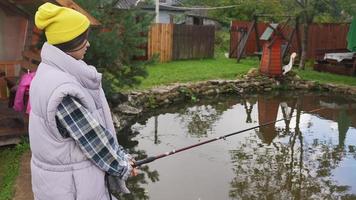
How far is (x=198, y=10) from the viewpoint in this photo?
26656 millimetres

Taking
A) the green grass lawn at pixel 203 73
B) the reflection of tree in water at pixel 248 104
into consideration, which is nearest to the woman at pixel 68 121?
the reflection of tree in water at pixel 248 104

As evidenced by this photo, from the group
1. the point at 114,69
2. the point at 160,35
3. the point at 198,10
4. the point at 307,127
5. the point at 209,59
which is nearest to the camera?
the point at 114,69

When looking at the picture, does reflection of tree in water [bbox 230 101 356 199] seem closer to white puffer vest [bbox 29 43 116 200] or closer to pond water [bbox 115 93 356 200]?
pond water [bbox 115 93 356 200]

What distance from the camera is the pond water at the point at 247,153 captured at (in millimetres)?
5336

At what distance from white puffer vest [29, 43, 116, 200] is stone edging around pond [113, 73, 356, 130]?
18.6 ft

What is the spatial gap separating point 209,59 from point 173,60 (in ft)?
A: 5.63

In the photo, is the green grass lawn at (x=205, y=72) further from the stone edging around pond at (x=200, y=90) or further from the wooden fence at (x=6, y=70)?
the wooden fence at (x=6, y=70)

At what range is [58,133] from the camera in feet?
6.23

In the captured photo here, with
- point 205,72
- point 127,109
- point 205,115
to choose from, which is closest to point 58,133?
point 127,109

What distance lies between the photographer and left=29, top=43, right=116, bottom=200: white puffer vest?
1875 millimetres

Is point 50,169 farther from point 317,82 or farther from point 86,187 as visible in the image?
point 317,82

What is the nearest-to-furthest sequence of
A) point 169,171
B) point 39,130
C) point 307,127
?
point 39,130, point 169,171, point 307,127

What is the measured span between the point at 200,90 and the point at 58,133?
934 cm

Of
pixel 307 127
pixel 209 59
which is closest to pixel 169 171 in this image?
pixel 307 127
